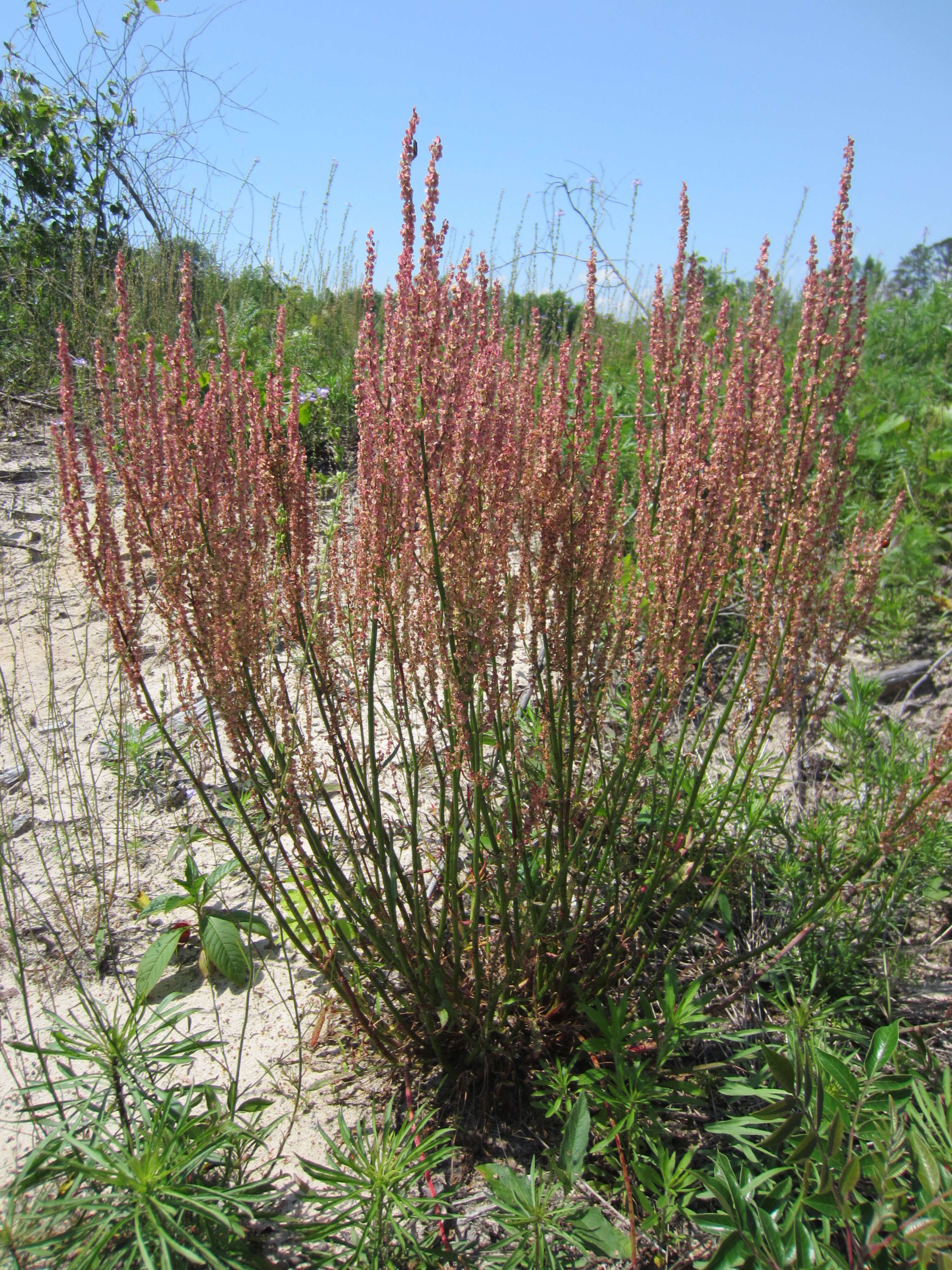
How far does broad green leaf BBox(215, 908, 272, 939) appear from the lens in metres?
2.35

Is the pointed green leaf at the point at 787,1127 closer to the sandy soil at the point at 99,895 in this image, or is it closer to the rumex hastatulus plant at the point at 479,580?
the rumex hastatulus plant at the point at 479,580

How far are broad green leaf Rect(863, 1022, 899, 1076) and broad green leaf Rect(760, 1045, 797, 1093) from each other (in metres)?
0.29

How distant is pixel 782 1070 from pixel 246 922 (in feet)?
5.55

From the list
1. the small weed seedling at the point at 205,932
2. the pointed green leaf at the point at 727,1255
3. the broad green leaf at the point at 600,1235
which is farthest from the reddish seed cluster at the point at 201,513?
the pointed green leaf at the point at 727,1255

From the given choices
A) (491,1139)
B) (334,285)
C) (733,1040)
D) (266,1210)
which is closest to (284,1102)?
(266,1210)

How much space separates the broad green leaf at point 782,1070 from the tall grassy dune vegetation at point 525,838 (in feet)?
0.16

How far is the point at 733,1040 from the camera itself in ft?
7.06

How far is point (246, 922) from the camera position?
8.06ft

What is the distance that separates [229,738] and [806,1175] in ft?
5.13

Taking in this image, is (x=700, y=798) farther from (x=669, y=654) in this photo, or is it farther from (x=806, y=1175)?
(x=806, y=1175)

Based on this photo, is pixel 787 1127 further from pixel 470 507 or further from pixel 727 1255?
pixel 470 507

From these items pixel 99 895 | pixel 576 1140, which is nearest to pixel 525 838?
pixel 576 1140

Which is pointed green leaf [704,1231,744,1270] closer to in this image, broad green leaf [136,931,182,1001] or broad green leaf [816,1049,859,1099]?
broad green leaf [816,1049,859,1099]

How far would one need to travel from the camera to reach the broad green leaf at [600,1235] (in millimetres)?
1558
